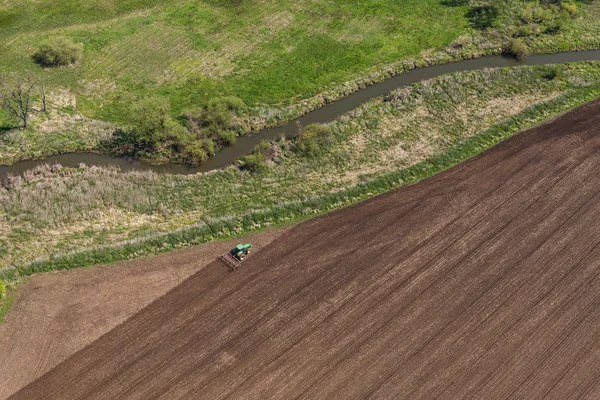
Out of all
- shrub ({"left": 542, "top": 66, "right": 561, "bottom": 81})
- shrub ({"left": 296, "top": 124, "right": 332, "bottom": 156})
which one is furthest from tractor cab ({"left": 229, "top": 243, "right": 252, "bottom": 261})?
shrub ({"left": 542, "top": 66, "right": 561, "bottom": 81})

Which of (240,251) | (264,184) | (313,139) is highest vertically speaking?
(313,139)

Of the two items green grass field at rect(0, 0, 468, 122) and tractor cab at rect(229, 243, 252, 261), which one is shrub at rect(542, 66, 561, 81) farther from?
tractor cab at rect(229, 243, 252, 261)

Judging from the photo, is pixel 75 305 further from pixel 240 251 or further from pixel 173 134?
pixel 173 134

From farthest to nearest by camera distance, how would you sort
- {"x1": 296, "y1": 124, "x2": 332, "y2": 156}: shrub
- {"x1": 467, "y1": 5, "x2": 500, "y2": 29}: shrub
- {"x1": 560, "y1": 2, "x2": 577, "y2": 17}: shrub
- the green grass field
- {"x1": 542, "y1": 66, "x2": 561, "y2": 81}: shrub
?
{"x1": 560, "y1": 2, "x2": 577, "y2": 17}: shrub < {"x1": 467, "y1": 5, "x2": 500, "y2": 29}: shrub < {"x1": 542, "y1": 66, "x2": 561, "y2": 81}: shrub < the green grass field < {"x1": 296, "y1": 124, "x2": 332, "y2": 156}: shrub

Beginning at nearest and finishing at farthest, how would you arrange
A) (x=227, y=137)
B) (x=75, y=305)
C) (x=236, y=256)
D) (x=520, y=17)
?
(x=75, y=305) → (x=236, y=256) → (x=227, y=137) → (x=520, y=17)

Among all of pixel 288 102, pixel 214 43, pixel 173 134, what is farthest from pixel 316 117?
pixel 214 43

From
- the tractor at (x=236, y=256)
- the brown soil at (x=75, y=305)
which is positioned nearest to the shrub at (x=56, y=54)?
the brown soil at (x=75, y=305)
